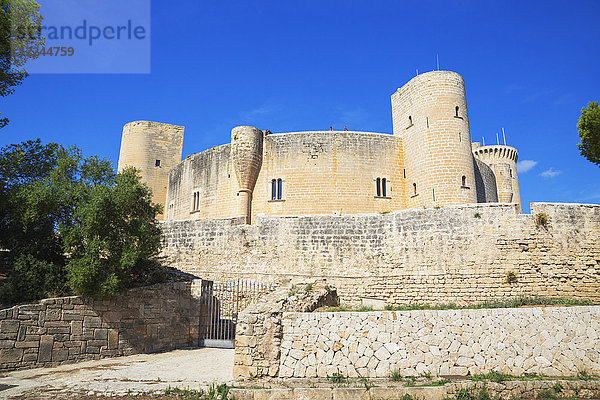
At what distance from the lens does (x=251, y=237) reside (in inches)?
742

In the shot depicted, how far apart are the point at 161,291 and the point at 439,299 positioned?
10.7m

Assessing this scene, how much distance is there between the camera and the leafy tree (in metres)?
11.9

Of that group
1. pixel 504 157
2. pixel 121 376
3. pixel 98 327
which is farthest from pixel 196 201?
pixel 504 157

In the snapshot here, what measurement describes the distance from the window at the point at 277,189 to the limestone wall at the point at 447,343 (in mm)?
17141

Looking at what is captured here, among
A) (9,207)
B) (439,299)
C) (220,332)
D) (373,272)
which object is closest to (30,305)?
(9,207)

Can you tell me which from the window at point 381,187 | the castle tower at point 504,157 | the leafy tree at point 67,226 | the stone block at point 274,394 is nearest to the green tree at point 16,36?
the leafy tree at point 67,226

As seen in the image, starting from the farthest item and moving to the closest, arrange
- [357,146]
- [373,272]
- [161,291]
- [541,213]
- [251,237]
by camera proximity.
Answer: [357,146] < [251,237] < [373,272] < [541,213] < [161,291]

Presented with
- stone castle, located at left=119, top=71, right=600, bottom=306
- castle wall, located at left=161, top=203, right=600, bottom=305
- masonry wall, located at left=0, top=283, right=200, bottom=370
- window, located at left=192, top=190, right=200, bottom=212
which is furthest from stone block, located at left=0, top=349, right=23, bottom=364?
window, located at left=192, top=190, right=200, bottom=212

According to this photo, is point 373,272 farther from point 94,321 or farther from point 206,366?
point 94,321

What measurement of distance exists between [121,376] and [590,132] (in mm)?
19974

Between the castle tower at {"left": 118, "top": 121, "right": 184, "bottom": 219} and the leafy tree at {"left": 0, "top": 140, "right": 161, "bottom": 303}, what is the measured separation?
769 inches

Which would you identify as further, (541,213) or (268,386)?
(541,213)

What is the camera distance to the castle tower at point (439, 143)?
76.5 feet

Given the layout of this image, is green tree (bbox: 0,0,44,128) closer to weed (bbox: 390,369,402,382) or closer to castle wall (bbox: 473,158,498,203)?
weed (bbox: 390,369,402,382)
